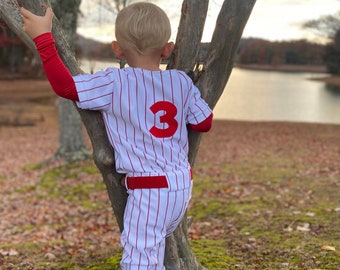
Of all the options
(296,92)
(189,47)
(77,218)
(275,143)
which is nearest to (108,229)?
(77,218)

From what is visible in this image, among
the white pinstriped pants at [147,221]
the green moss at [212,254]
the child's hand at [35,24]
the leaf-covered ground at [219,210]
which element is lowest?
the leaf-covered ground at [219,210]

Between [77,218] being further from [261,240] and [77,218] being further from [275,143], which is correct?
[275,143]

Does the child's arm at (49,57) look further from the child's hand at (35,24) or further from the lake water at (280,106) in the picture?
the lake water at (280,106)

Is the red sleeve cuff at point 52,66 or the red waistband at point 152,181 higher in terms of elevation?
the red sleeve cuff at point 52,66

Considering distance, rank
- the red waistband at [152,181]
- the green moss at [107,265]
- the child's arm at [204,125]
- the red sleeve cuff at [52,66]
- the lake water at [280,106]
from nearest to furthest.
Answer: the red sleeve cuff at [52,66] → the red waistband at [152,181] → the child's arm at [204,125] → the green moss at [107,265] → the lake water at [280,106]

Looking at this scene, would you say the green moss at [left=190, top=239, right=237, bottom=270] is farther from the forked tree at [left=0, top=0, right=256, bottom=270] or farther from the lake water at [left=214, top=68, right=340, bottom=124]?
the lake water at [left=214, top=68, right=340, bottom=124]

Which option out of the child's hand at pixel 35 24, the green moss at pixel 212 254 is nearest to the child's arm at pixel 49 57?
the child's hand at pixel 35 24

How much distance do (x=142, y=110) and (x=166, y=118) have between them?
130 mm

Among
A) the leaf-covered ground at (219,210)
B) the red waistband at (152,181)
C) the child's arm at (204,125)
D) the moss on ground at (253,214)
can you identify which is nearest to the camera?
the red waistband at (152,181)

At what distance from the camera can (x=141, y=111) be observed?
2277mm

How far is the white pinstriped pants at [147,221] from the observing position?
229cm

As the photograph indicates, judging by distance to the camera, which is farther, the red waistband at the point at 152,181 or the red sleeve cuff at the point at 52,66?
the red waistband at the point at 152,181

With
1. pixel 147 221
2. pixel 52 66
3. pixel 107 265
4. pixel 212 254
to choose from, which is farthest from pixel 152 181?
pixel 212 254

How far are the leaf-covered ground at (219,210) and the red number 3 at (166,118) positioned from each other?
66.4 inches
